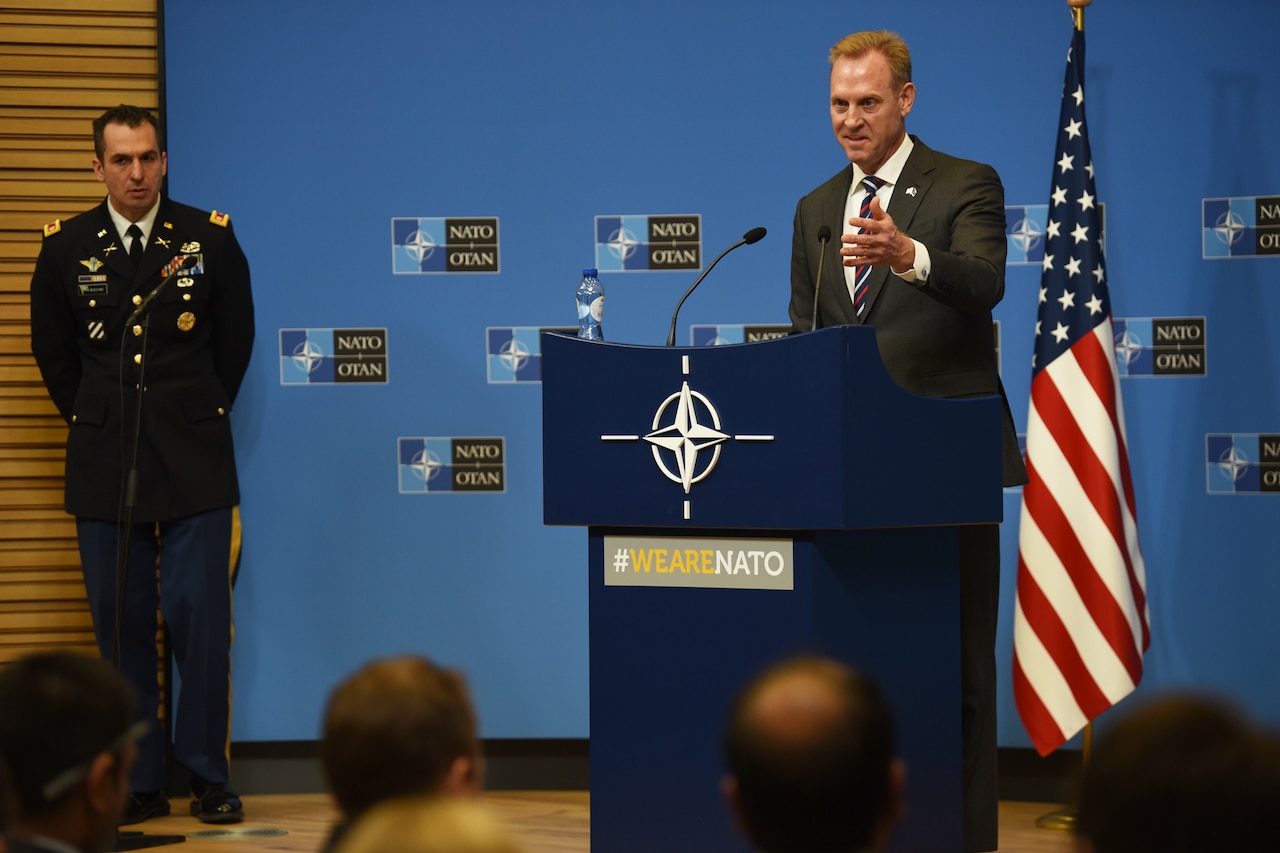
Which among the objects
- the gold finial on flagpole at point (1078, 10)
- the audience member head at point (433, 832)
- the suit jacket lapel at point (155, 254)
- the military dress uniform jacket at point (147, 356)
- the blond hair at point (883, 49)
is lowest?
the audience member head at point (433, 832)

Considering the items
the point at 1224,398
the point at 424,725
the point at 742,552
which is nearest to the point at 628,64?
the point at 1224,398

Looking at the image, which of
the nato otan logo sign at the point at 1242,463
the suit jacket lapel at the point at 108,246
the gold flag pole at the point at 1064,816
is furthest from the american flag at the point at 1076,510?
the suit jacket lapel at the point at 108,246

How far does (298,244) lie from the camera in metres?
5.14

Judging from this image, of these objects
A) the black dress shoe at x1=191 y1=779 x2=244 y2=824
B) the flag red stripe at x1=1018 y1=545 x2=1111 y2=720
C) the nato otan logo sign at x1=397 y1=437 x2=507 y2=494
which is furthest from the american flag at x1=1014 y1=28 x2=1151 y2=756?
the black dress shoe at x1=191 y1=779 x2=244 y2=824

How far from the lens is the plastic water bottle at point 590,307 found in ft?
11.3

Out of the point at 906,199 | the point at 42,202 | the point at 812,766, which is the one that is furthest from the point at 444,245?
the point at 812,766

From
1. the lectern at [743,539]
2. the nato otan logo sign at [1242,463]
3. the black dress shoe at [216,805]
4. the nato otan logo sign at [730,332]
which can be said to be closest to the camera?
the lectern at [743,539]

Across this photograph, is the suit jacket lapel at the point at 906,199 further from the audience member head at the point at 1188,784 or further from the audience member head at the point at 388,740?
the audience member head at the point at 1188,784

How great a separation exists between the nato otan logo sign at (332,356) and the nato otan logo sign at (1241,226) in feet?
9.47

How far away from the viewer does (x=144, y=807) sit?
14.9 ft

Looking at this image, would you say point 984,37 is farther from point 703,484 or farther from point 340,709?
point 340,709

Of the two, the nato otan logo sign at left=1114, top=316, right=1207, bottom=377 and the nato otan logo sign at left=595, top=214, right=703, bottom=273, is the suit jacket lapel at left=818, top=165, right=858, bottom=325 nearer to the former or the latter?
the nato otan logo sign at left=595, top=214, right=703, bottom=273

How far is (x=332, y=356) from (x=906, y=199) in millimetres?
2539

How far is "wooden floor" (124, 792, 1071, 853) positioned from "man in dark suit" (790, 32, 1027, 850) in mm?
924
